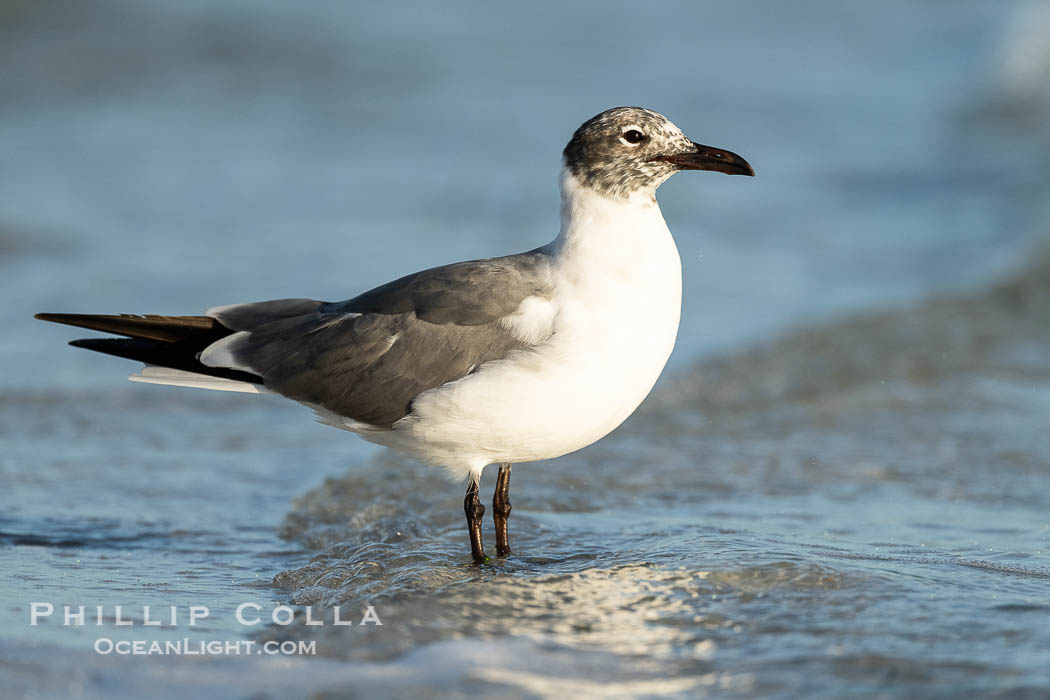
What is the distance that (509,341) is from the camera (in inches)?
181

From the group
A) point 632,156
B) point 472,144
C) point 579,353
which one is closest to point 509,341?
point 579,353

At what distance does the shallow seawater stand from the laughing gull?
60cm

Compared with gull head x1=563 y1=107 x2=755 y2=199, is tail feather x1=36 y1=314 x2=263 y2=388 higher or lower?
lower

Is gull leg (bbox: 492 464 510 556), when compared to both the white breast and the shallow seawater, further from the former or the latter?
the white breast

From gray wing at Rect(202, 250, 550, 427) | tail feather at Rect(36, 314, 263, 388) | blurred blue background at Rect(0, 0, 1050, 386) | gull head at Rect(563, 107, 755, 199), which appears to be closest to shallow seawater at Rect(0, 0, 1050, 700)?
blurred blue background at Rect(0, 0, 1050, 386)

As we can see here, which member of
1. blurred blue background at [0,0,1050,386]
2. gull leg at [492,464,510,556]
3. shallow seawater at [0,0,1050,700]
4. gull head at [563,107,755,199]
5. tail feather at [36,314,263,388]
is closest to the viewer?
shallow seawater at [0,0,1050,700]

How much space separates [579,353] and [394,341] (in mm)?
765

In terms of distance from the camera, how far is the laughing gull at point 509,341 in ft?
14.9

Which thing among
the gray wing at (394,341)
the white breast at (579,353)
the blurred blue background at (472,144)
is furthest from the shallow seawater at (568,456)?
the gray wing at (394,341)

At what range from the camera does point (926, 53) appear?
752 inches

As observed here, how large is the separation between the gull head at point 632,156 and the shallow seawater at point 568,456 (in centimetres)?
145

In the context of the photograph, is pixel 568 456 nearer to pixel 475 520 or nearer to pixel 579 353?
pixel 475 520

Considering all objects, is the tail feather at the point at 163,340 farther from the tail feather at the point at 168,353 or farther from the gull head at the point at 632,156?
the gull head at the point at 632,156

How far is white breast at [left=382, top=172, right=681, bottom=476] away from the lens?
4504mm
